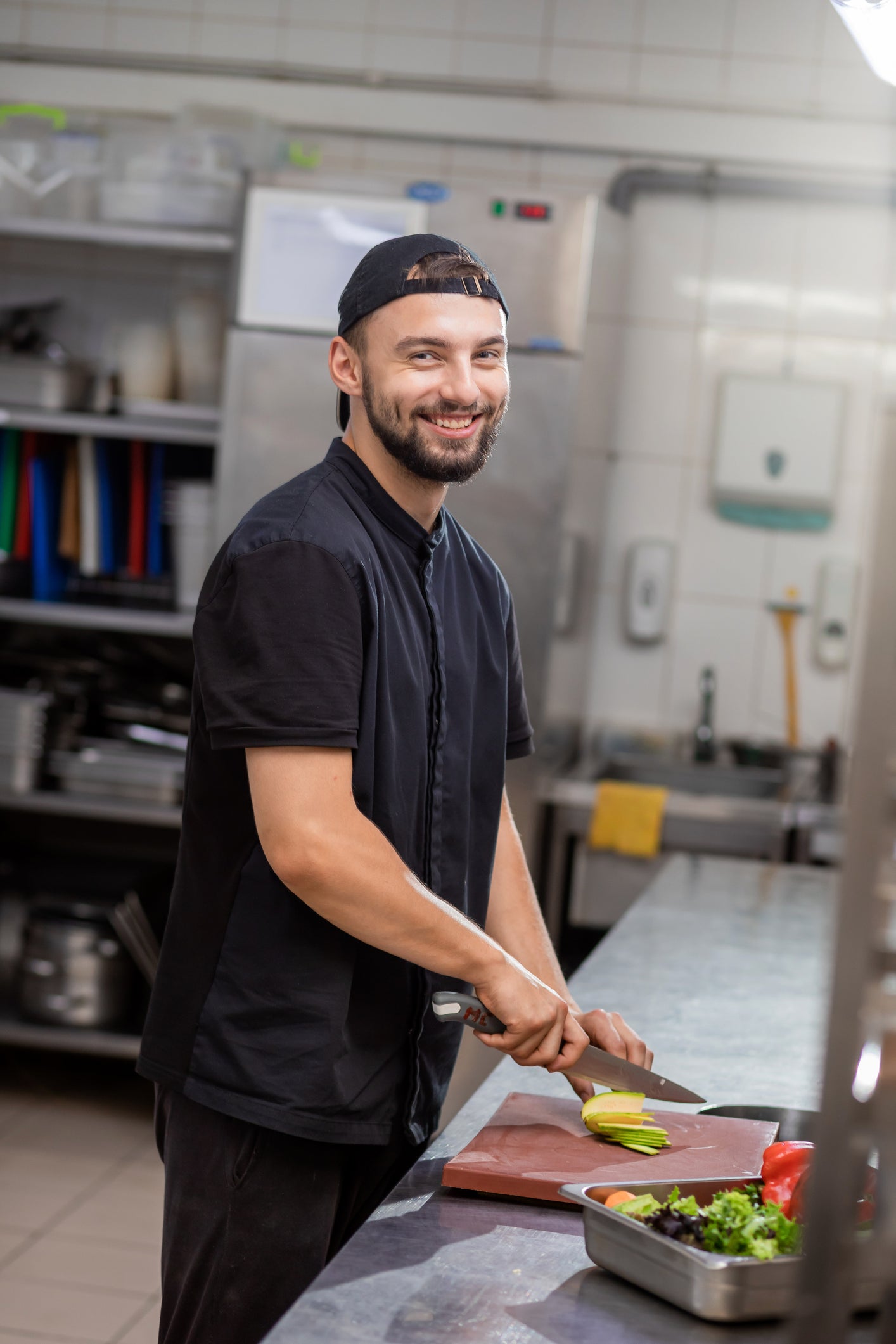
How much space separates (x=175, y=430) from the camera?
339 centimetres

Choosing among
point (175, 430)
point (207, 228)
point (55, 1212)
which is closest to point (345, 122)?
point (207, 228)

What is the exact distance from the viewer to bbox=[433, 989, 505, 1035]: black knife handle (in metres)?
1.24

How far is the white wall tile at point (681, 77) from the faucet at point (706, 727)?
1.53 meters

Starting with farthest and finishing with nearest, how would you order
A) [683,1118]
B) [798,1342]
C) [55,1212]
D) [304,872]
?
[55,1212] < [683,1118] < [304,872] < [798,1342]

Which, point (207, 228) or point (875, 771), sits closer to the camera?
point (875, 771)

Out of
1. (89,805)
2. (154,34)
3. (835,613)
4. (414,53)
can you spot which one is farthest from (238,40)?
(835,613)

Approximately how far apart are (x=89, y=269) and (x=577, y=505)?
1572 mm

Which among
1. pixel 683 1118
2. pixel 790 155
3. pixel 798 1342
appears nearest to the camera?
pixel 798 1342

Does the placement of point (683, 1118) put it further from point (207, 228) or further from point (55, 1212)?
point (207, 228)

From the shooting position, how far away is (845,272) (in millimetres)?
3701

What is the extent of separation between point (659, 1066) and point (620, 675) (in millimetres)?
2335

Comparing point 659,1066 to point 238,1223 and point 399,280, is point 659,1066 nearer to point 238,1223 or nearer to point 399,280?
→ point 238,1223

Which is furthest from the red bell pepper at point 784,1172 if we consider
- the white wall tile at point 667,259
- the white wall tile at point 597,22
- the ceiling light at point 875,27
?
the white wall tile at point 597,22

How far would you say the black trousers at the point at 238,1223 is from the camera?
4.35 ft
